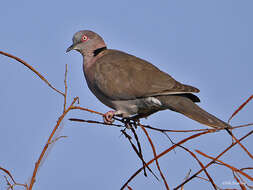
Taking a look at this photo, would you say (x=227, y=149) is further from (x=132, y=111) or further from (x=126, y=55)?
(x=126, y=55)

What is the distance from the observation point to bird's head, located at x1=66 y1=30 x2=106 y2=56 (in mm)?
5152

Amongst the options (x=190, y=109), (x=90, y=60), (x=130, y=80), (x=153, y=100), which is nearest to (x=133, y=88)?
(x=130, y=80)

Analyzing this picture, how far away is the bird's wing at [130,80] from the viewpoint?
4.04 meters

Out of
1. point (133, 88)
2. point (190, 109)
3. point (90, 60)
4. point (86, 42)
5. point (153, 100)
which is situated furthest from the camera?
point (86, 42)

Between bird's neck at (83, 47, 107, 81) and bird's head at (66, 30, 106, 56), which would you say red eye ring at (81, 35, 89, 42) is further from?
bird's neck at (83, 47, 107, 81)

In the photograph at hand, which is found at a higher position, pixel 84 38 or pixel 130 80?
pixel 84 38

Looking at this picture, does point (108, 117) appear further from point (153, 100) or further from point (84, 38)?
point (84, 38)

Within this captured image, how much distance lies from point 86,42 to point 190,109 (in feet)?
7.36

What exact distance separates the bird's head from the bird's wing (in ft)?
1.88

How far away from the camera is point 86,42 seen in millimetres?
5195


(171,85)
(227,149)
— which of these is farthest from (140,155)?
(171,85)

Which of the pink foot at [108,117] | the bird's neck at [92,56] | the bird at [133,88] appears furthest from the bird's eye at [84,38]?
the pink foot at [108,117]

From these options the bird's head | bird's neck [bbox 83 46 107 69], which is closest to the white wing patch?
bird's neck [bbox 83 46 107 69]

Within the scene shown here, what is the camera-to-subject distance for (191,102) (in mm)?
3709
